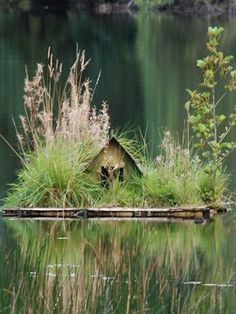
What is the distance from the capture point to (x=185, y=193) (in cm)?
1577

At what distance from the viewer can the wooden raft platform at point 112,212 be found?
15.4 m

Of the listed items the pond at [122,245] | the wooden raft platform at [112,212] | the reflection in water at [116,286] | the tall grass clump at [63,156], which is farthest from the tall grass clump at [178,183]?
the reflection in water at [116,286]

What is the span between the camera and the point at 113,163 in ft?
53.4

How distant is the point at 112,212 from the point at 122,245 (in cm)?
323

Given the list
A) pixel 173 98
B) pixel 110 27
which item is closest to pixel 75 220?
pixel 173 98

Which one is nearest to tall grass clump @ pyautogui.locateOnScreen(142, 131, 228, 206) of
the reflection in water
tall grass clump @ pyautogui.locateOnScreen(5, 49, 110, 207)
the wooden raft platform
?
the wooden raft platform

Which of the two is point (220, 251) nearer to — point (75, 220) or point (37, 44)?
point (75, 220)

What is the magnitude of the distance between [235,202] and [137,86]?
69.6 feet

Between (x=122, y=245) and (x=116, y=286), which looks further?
(x=122, y=245)

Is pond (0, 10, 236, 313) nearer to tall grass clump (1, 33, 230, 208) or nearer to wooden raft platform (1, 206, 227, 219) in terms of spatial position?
wooden raft platform (1, 206, 227, 219)

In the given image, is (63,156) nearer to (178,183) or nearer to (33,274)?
(178,183)

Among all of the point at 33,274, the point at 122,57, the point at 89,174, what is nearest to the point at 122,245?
the point at 89,174

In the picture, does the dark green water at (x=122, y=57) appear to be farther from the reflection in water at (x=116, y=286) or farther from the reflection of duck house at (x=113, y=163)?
the reflection in water at (x=116, y=286)

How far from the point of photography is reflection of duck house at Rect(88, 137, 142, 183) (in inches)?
638
